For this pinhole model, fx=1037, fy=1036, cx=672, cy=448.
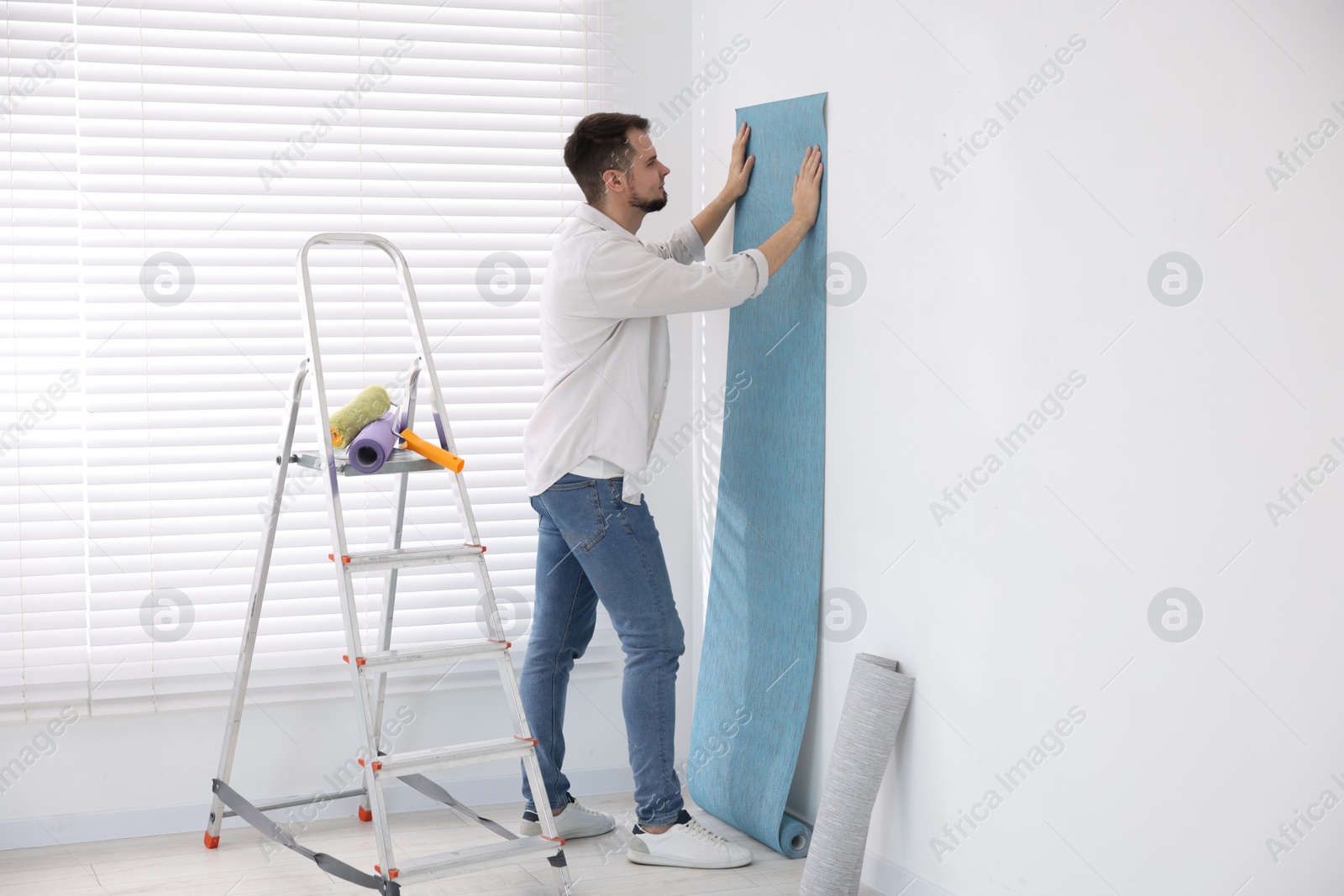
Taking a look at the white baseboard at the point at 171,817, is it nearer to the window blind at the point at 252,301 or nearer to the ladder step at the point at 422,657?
the window blind at the point at 252,301

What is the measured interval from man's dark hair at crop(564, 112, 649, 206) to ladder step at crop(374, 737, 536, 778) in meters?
1.29

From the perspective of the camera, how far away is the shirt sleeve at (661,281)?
2330mm

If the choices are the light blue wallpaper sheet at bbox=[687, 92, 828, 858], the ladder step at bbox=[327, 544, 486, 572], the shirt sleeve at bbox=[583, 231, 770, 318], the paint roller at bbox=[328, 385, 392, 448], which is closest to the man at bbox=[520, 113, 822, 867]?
the shirt sleeve at bbox=[583, 231, 770, 318]

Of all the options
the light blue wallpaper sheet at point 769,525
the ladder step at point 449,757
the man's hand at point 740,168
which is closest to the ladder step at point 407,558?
the ladder step at point 449,757

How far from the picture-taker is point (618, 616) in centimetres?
244

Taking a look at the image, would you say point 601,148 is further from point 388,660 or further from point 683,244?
point 388,660

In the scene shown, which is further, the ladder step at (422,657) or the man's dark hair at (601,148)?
the man's dark hair at (601,148)

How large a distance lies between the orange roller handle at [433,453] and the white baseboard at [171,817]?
3.55 ft

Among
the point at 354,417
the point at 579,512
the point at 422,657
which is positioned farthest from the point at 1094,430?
the point at 354,417

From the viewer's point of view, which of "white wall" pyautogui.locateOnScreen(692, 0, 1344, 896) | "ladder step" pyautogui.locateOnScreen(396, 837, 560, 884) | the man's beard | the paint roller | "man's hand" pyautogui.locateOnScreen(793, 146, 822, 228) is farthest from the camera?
the man's beard

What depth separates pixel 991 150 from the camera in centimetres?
192

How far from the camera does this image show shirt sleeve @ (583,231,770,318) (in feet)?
7.64

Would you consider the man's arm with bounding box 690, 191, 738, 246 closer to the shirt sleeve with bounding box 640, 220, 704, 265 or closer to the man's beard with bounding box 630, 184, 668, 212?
the shirt sleeve with bounding box 640, 220, 704, 265

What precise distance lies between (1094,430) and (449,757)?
1415 mm
